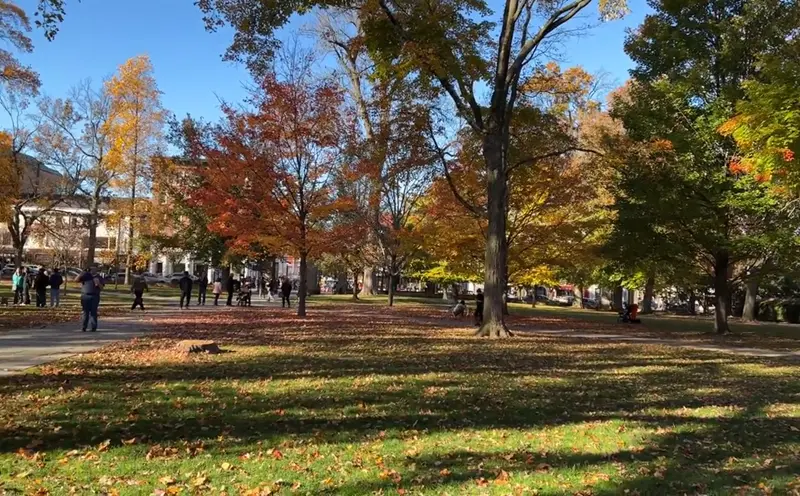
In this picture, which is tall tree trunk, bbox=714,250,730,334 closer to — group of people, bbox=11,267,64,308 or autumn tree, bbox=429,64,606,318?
autumn tree, bbox=429,64,606,318

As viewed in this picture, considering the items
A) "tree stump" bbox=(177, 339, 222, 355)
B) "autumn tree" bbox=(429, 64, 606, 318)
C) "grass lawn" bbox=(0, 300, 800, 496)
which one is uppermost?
"autumn tree" bbox=(429, 64, 606, 318)

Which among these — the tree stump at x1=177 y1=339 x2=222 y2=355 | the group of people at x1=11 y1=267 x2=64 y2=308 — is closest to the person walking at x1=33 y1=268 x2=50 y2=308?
the group of people at x1=11 y1=267 x2=64 y2=308

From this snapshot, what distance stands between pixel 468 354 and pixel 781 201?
12083mm

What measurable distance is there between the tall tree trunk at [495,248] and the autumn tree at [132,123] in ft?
96.3

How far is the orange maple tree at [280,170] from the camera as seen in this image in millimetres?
21906

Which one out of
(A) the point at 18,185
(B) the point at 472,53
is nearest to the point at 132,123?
(A) the point at 18,185

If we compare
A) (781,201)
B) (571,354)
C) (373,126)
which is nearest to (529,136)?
(373,126)

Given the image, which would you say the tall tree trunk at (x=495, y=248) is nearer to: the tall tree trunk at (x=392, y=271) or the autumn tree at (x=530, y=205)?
the autumn tree at (x=530, y=205)

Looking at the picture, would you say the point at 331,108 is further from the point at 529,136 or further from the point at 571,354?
the point at 571,354

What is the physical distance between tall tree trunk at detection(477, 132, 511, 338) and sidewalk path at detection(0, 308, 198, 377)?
8.97 m

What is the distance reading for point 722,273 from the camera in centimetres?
2342

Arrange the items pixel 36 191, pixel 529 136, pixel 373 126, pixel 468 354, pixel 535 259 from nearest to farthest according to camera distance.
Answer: pixel 468 354
pixel 529 136
pixel 373 126
pixel 535 259
pixel 36 191

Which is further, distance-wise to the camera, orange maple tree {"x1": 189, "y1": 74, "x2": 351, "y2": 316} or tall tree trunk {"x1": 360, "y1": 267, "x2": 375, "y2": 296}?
tall tree trunk {"x1": 360, "y1": 267, "x2": 375, "y2": 296}

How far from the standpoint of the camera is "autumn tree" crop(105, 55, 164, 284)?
4028 cm
